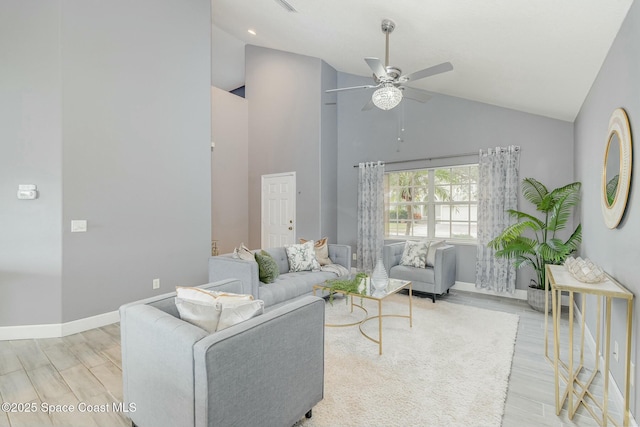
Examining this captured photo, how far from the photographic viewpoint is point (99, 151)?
334cm

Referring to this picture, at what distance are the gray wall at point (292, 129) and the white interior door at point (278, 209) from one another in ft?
0.44

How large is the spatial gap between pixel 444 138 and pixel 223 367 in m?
4.91

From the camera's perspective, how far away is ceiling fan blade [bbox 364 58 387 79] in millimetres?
2686

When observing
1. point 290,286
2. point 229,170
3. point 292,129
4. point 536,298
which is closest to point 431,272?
point 536,298

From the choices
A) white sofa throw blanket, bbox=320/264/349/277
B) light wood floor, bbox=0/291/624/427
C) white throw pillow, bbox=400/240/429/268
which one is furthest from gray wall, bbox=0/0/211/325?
white throw pillow, bbox=400/240/429/268

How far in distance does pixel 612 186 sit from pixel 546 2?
136 cm

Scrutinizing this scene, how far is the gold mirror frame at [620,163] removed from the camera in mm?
1892

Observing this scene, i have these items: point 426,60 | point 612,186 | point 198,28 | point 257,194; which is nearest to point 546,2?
point 612,186

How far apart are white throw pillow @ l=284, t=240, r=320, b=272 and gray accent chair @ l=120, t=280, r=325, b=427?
2.28 m

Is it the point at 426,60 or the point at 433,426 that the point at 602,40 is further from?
the point at 433,426

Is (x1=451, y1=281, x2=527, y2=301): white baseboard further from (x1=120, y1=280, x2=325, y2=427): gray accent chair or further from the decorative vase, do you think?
(x1=120, y1=280, x2=325, y2=427): gray accent chair

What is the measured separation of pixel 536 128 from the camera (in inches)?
171

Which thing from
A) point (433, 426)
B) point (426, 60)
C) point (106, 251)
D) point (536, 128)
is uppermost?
point (426, 60)

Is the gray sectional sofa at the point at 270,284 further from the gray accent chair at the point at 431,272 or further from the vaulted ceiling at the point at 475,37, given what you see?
the vaulted ceiling at the point at 475,37
